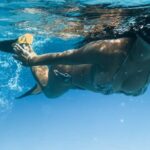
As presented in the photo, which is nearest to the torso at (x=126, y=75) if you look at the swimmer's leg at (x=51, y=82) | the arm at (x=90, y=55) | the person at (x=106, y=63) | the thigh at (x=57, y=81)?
the person at (x=106, y=63)

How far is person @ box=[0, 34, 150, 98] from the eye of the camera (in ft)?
26.1

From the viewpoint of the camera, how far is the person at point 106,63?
7969 mm

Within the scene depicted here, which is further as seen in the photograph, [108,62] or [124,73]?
[124,73]

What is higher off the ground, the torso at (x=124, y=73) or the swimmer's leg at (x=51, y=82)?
the torso at (x=124, y=73)

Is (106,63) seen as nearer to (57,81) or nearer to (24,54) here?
(57,81)

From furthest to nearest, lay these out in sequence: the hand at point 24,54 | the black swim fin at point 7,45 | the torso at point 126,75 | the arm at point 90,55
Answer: the black swim fin at point 7,45 → the hand at point 24,54 → the torso at point 126,75 → the arm at point 90,55

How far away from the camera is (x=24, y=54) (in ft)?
29.2

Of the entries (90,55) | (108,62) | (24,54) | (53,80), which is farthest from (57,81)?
(108,62)

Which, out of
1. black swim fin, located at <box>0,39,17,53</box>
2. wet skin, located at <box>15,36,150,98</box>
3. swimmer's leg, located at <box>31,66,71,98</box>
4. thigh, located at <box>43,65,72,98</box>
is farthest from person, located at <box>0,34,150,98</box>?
black swim fin, located at <box>0,39,17,53</box>

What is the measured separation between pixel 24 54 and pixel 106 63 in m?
2.39

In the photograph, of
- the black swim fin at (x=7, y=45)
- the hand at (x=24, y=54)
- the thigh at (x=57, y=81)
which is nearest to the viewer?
the hand at (x=24, y=54)

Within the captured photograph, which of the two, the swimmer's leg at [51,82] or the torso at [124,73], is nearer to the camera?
the torso at [124,73]

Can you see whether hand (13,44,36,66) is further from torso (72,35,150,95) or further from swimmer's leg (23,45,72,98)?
torso (72,35,150,95)

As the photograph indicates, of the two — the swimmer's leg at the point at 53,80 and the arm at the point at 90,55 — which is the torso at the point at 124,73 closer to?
the arm at the point at 90,55
